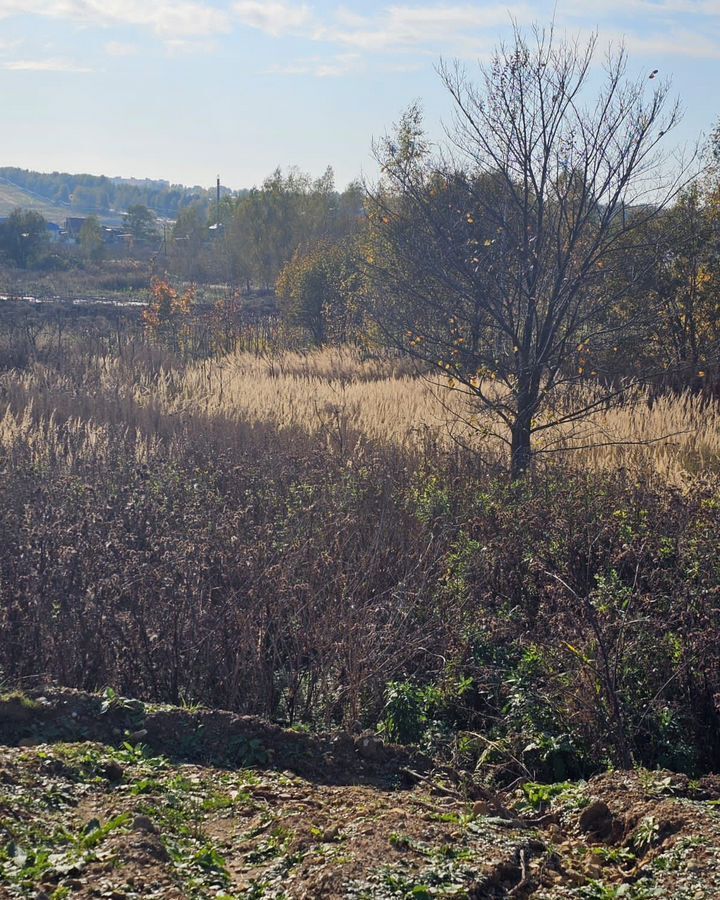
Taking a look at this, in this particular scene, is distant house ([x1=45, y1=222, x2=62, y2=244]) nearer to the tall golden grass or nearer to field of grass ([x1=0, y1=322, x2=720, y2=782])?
the tall golden grass

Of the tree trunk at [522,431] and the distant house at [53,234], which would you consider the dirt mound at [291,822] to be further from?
the distant house at [53,234]

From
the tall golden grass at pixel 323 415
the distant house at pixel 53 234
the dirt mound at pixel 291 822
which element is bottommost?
the dirt mound at pixel 291 822

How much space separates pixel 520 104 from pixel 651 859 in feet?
22.0

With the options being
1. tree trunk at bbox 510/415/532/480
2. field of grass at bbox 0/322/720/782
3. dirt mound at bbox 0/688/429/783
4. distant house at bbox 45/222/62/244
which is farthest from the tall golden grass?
distant house at bbox 45/222/62/244

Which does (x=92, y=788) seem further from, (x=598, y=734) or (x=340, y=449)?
(x=340, y=449)

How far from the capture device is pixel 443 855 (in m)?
3.01

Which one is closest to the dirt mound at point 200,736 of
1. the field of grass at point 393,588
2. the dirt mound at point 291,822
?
the dirt mound at point 291,822

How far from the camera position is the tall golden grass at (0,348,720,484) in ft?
31.4

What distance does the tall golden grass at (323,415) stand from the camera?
9.57 metres

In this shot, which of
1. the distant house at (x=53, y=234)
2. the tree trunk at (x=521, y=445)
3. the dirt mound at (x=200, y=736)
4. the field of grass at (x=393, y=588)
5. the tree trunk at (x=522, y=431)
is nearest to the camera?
the dirt mound at (x=200, y=736)

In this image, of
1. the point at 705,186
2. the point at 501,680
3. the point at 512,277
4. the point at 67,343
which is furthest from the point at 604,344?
the point at 67,343

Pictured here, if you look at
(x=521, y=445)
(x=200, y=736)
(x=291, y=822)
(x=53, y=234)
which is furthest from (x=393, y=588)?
(x=53, y=234)

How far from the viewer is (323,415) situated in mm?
11711

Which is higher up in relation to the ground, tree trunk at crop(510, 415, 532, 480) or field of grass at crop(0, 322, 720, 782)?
tree trunk at crop(510, 415, 532, 480)
